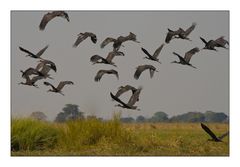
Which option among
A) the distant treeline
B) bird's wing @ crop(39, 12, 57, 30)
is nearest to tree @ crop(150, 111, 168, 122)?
the distant treeline

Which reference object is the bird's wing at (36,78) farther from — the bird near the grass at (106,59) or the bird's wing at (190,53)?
the bird's wing at (190,53)

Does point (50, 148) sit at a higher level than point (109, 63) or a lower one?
lower

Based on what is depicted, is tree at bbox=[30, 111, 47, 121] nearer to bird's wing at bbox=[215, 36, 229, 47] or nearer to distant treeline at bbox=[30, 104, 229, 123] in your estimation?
distant treeline at bbox=[30, 104, 229, 123]

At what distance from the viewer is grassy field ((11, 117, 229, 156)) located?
13953 millimetres

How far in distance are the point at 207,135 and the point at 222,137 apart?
1.29 ft

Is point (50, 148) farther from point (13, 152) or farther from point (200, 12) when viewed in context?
point (200, 12)

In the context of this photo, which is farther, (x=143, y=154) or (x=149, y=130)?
(x=149, y=130)

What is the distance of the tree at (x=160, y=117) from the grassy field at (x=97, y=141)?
341mm

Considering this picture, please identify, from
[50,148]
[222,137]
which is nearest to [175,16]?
[222,137]

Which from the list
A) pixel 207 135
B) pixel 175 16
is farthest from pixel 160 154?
pixel 175 16

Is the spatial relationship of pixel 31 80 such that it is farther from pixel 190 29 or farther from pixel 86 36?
→ pixel 190 29

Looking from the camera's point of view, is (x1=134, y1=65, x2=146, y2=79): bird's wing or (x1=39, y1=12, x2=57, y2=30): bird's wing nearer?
(x1=134, y1=65, x2=146, y2=79): bird's wing

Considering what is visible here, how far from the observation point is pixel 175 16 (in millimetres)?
14383
